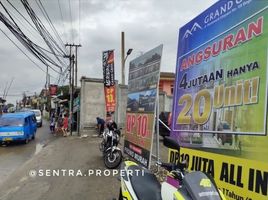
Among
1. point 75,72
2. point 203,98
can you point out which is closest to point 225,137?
point 203,98

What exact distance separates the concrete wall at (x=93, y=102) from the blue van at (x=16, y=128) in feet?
11.2

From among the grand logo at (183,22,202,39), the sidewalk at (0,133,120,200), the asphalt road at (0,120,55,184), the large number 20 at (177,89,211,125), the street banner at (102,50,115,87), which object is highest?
the street banner at (102,50,115,87)

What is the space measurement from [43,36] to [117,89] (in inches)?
362

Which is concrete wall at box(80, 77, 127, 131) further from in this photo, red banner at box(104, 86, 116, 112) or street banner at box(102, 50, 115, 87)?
red banner at box(104, 86, 116, 112)

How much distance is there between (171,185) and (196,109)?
197 cm

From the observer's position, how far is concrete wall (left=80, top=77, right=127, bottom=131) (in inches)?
977

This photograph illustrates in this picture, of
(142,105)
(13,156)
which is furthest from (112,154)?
(13,156)

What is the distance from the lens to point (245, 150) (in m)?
4.58

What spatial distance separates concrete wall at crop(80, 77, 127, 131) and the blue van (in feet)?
11.2

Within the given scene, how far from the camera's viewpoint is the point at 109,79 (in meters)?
21.5

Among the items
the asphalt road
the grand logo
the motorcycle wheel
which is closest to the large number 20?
the grand logo

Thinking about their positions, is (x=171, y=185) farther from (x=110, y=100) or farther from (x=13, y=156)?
(x=110, y=100)

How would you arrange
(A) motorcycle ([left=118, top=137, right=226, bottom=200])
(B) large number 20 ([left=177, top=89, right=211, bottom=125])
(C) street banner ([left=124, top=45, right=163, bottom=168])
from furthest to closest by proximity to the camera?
(C) street banner ([left=124, top=45, right=163, bottom=168]) < (B) large number 20 ([left=177, top=89, right=211, bottom=125]) < (A) motorcycle ([left=118, top=137, right=226, bottom=200])

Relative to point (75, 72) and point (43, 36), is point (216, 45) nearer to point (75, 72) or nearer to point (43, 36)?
point (43, 36)
